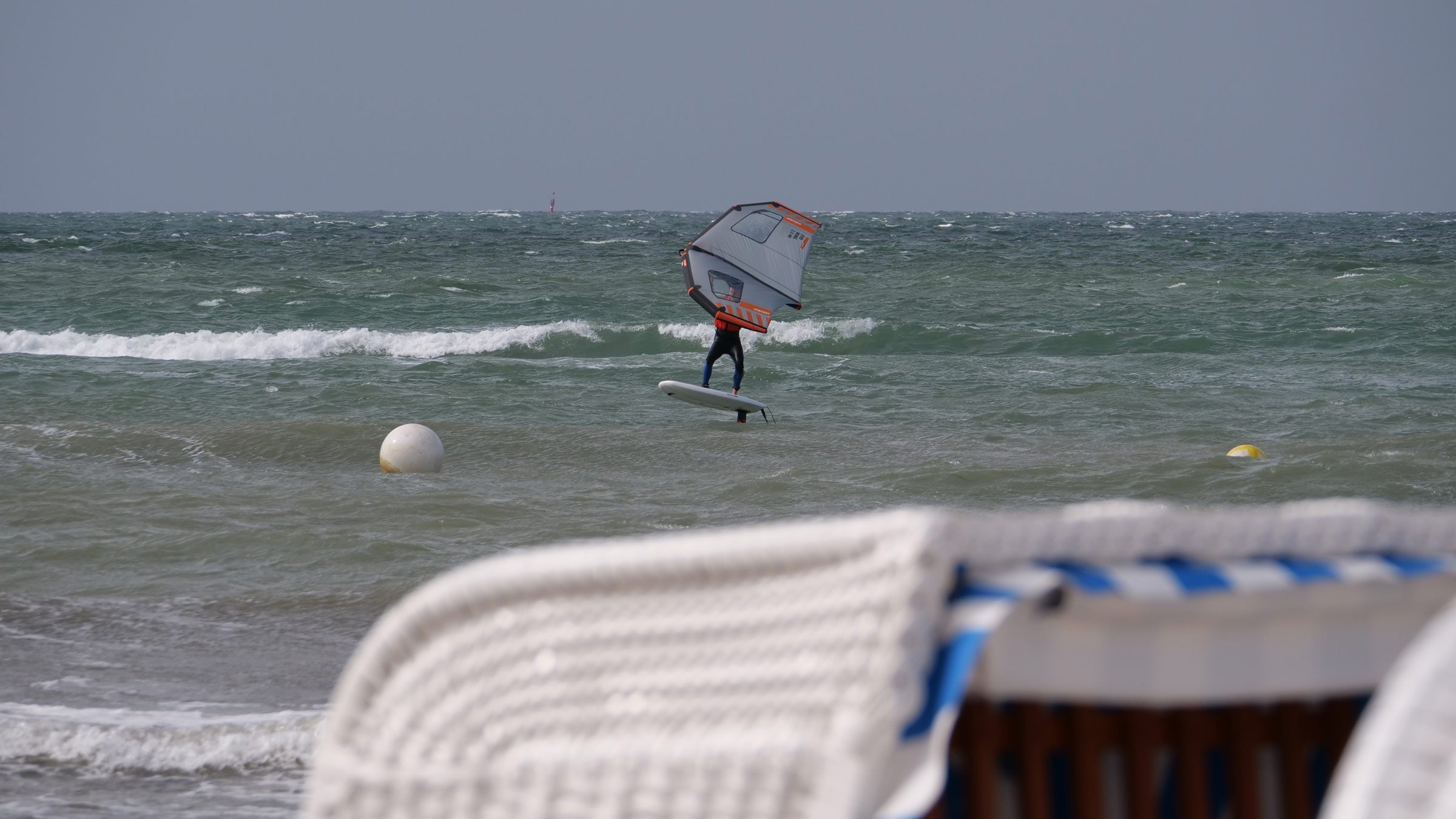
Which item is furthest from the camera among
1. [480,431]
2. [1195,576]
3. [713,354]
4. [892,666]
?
[713,354]

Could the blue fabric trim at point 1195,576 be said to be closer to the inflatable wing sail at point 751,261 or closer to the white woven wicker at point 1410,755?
the white woven wicker at point 1410,755

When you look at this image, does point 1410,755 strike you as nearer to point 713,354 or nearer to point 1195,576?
point 1195,576

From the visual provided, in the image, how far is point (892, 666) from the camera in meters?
1.40

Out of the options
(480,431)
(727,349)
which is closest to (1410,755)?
(480,431)

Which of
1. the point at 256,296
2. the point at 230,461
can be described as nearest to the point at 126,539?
the point at 230,461

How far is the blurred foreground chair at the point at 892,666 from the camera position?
143 centimetres

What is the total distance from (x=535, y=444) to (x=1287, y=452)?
690 centimetres

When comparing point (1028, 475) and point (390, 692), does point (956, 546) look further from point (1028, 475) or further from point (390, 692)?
point (1028, 475)

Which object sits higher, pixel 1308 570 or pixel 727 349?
pixel 1308 570

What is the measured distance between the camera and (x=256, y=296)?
27453 millimetres

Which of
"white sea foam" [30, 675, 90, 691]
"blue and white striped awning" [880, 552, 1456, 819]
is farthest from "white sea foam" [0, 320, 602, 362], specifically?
"blue and white striped awning" [880, 552, 1456, 819]

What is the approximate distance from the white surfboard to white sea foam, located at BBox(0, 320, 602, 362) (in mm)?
7660

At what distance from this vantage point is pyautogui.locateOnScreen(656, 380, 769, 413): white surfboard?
14.5 metres

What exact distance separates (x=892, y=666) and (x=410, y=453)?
9929 millimetres
